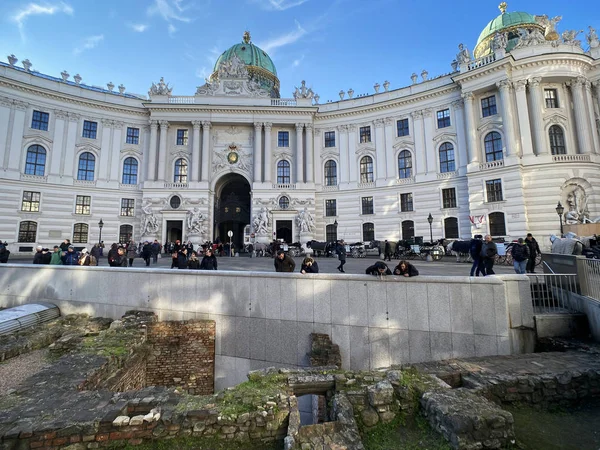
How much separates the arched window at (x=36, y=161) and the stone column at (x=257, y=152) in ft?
73.7

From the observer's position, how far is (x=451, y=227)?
3097cm

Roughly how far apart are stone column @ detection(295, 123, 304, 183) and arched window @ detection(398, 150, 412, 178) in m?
11.4

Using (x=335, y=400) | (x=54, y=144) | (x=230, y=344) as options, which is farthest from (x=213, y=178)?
(x=335, y=400)

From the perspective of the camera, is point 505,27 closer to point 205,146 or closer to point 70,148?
point 205,146

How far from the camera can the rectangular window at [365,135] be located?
36125 mm

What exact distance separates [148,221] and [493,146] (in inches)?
1446

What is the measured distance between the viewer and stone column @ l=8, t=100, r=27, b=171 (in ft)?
99.3

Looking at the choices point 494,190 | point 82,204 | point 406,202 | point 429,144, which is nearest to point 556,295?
point 494,190

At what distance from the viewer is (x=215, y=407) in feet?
15.6

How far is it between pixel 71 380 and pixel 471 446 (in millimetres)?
7058

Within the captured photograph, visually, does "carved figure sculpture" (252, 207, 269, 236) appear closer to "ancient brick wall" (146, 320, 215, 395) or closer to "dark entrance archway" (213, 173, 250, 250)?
"dark entrance archway" (213, 173, 250, 250)

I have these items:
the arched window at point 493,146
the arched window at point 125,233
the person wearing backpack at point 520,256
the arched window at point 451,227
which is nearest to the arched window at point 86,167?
the arched window at point 125,233

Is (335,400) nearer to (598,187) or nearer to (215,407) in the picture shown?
(215,407)

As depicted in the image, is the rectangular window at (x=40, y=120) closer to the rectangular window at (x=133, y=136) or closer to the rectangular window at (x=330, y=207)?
the rectangular window at (x=133, y=136)
